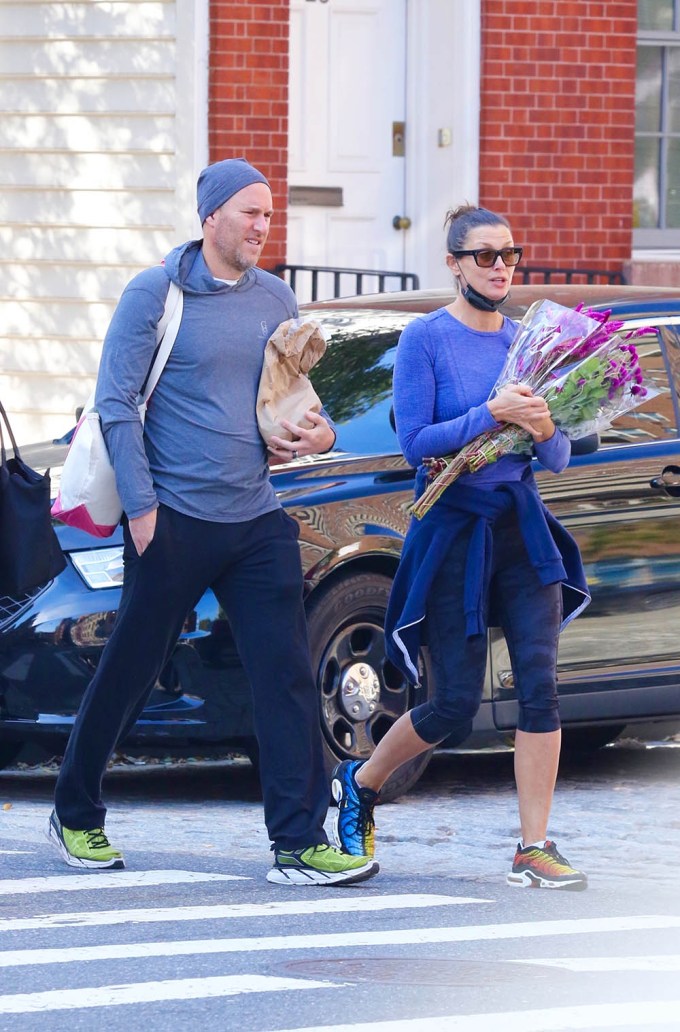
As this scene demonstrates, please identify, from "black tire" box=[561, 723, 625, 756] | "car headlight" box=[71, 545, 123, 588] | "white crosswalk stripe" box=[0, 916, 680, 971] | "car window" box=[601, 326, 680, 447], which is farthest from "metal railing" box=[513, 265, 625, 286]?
"white crosswalk stripe" box=[0, 916, 680, 971]

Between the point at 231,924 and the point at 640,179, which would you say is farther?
the point at 640,179

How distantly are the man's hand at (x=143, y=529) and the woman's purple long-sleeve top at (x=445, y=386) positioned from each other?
2.41ft

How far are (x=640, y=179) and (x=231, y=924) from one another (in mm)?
9959

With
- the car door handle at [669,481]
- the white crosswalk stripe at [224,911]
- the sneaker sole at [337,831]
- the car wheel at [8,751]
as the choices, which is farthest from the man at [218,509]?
the car door handle at [669,481]

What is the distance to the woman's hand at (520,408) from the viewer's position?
19.0 ft

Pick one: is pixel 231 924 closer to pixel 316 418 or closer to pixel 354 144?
pixel 316 418

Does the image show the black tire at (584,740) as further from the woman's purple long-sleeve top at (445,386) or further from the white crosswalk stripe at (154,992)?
the white crosswalk stripe at (154,992)

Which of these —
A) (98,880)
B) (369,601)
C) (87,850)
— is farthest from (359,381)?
(98,880)

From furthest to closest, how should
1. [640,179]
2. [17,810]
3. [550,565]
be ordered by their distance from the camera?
[640,179], [17,810], [550,565]

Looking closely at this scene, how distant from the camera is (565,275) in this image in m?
13.9

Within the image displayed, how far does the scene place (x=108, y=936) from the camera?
17.2ft

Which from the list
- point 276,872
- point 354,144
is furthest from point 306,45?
point 276,872

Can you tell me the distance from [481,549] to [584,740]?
3.12 m

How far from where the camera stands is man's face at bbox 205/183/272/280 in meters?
5.87
